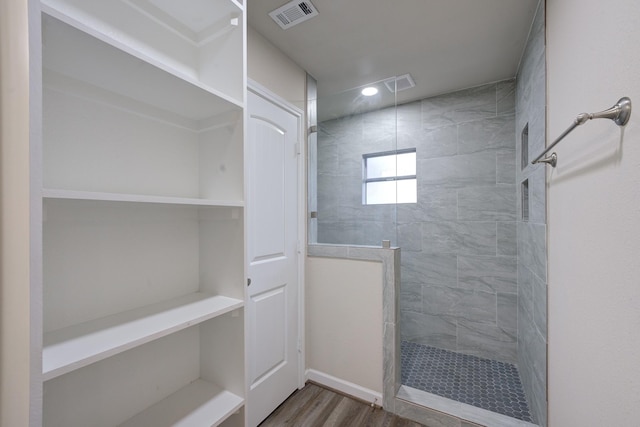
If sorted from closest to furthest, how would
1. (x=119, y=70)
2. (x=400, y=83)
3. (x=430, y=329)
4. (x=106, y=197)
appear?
1. (x=106, y=197)
2. (x=119, y=70)
3. (x=400, y=83)
4. (x=430, y=329)

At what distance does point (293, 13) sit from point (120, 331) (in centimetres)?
172

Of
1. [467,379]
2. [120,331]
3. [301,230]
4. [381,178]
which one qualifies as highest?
[381,178]

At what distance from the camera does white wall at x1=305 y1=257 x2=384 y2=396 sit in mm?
1864

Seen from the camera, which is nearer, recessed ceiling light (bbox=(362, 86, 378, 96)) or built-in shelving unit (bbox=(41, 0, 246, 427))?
built-in shelving unit (bbox=(41, 0, 246, 427))

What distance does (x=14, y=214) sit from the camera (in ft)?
1.81

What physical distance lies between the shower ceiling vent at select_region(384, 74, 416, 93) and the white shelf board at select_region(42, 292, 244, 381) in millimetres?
1873

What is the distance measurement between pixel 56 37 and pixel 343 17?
1413 mm

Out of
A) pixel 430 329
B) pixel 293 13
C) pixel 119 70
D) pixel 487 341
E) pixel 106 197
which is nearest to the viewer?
pixel 106 197

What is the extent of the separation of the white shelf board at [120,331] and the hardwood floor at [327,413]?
3.86 ft

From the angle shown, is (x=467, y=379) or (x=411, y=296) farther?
(x=411, y=296)

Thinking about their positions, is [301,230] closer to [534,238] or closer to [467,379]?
[534,238]

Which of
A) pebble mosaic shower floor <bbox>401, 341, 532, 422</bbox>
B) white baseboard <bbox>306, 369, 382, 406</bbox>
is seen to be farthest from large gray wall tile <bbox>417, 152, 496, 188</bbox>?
white baseboard <bbox>306, 369, 382, 406</bbox>

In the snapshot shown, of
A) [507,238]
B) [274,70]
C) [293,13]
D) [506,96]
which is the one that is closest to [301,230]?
[274,70]

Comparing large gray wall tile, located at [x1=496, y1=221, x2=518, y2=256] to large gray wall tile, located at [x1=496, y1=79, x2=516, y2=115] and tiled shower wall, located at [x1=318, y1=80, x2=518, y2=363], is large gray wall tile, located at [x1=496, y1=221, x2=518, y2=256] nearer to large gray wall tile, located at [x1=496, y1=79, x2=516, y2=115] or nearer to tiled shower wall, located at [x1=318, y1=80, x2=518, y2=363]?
tiled shower wall, located at [x1=318, y1=80, x2=518, y2=363]
